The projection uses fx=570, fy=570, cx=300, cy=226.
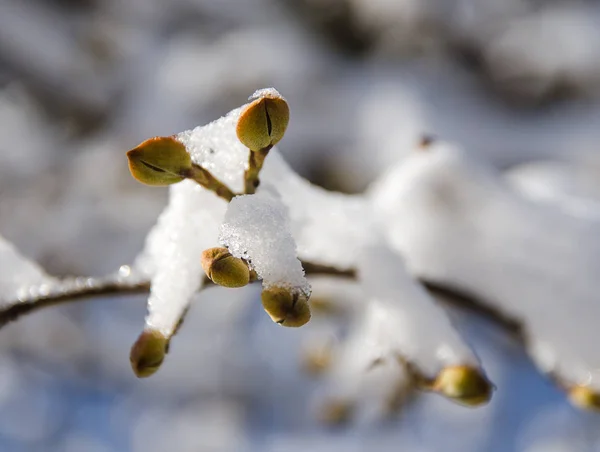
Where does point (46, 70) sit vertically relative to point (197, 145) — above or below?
above

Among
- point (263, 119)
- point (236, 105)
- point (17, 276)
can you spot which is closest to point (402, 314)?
point (263, 119)

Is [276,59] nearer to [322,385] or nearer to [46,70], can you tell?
[46,70]

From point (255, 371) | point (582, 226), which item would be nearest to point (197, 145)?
point (582, 226)

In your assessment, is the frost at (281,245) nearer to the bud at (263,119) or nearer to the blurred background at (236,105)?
the bud at (263,119)

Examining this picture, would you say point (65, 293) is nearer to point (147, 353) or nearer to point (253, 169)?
point (147, 353)

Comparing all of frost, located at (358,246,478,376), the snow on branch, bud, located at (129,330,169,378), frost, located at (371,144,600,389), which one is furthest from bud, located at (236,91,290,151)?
frost, located at (371,144,600,389)
